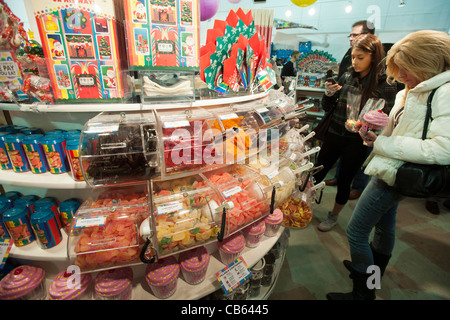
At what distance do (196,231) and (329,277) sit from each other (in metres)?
1.81

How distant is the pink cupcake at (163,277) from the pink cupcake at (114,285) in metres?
0.12

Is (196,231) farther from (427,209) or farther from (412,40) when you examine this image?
(427,209)

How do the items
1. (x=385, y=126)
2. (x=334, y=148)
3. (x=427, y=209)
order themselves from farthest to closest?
(x=427, y=209)
(x=334, y=148)
(x=385, y=126)

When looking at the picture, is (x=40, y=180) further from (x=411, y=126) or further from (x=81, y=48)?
(x=411, y=126)

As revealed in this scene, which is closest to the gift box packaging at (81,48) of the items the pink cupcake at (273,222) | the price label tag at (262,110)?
the price label tag at (262,110)

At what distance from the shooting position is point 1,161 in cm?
119

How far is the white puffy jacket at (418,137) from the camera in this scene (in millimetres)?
1087

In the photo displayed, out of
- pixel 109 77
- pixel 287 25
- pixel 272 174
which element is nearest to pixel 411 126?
pixel 272 174

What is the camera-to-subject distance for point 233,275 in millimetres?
1271

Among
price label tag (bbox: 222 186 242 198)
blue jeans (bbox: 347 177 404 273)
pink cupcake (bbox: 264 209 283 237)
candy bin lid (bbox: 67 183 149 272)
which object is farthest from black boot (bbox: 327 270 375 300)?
candy bin lid (bbox: 67 183 149 272)

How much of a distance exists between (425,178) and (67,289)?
206cm

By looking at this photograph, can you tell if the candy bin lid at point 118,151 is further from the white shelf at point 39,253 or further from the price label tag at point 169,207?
the white shelf at point 39,253

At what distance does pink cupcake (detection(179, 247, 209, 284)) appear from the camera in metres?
1.21
